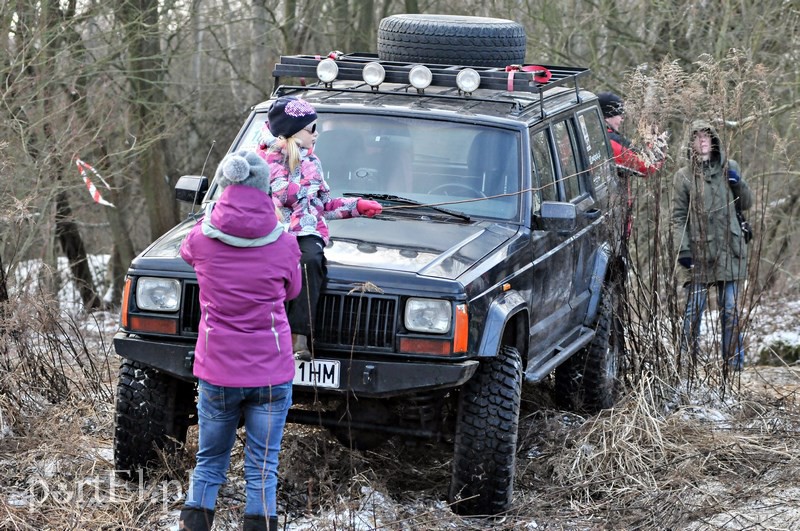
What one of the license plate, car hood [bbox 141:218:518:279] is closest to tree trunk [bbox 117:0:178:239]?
car hood [bbox 141:218:518:279]

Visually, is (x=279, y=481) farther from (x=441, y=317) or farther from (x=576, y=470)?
(x=576, y=470)

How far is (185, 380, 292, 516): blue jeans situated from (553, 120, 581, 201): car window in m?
2.64

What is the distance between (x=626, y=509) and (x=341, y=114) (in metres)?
2.51

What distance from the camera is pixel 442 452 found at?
18.8 ft

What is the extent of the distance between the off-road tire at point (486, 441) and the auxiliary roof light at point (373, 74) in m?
1.86

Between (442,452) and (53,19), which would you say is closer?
(442,452)

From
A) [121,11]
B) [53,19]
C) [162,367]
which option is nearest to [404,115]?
[162,367]

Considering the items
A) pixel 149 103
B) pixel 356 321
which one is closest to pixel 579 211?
pixel 356 321

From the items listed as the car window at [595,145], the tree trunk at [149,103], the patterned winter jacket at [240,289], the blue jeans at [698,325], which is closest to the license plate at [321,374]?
the patterned winter jacket at [240,289]

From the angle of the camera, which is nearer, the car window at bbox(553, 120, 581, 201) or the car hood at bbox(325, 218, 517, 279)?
the car hood at bbox(325, 218, 517, 279)

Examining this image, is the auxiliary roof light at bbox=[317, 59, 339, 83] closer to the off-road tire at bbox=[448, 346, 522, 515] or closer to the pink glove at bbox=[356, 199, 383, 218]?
the pink glove at bbox=[356, 199, 383, 218]

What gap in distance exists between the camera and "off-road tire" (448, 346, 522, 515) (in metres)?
4.92

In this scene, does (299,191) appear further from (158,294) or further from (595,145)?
(595,145)

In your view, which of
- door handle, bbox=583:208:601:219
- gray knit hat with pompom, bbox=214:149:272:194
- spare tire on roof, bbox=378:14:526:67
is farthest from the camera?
spare tire on roof, bbox=378:14:526:67
